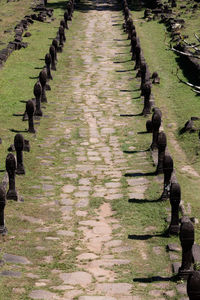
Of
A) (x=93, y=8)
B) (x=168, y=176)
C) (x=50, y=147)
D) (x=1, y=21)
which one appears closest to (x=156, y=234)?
(x=168, y=176)

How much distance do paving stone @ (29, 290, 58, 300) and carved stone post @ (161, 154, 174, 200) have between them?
405 cm

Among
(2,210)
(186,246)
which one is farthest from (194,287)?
(2,210)

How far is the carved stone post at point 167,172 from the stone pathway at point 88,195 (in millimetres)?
663

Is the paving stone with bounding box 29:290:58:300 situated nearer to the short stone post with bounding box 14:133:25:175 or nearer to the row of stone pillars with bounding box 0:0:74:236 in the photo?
the row of stone pillars with bounding box 0:0:74:236

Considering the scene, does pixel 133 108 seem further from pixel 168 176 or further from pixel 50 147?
pixel 168 176

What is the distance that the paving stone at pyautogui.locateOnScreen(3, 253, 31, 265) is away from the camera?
397 inches

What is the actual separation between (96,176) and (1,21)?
71.2 ft

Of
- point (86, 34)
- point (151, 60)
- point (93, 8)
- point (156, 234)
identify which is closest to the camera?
point (156, 234)

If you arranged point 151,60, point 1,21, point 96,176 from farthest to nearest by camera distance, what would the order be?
point 1,21 < point 151,60 < point 96,176

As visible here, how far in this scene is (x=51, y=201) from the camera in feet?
42.1

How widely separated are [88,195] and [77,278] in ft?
12.1

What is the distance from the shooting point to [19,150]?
45.1 feet

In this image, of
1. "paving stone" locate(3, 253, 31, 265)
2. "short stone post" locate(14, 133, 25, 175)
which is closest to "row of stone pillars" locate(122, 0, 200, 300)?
"paving stone" locate(3, 253, 31, 265)

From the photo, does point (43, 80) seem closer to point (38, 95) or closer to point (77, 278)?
point (38, 95)
